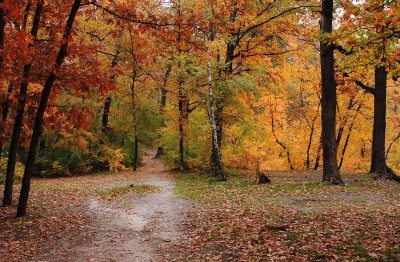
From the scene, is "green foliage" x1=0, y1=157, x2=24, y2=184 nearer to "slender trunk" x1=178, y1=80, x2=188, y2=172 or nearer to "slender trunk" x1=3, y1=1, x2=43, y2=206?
"slender trunk" x1=3, y1=1, x2=43, y2=206

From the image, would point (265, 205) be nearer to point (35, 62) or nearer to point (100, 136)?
point (35, 62)

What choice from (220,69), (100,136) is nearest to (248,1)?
(220,69)

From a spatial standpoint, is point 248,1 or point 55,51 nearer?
point 55,51

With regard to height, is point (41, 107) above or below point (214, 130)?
above

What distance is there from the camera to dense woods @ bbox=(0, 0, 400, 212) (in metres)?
8.34

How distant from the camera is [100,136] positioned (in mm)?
26578

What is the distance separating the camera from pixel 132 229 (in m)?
8.78

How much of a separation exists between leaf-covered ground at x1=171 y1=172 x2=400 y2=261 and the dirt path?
58 centimetres

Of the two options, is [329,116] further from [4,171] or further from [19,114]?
[4,171]

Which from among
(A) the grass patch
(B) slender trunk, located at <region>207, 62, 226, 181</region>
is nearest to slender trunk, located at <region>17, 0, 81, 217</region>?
(A) the grass patch

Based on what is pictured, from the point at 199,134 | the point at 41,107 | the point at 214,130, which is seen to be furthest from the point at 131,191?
the point at 199,134

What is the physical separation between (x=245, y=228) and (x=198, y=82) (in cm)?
1238

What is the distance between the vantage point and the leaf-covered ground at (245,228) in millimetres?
6273

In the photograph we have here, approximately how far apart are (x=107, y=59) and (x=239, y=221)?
69.1 feet
